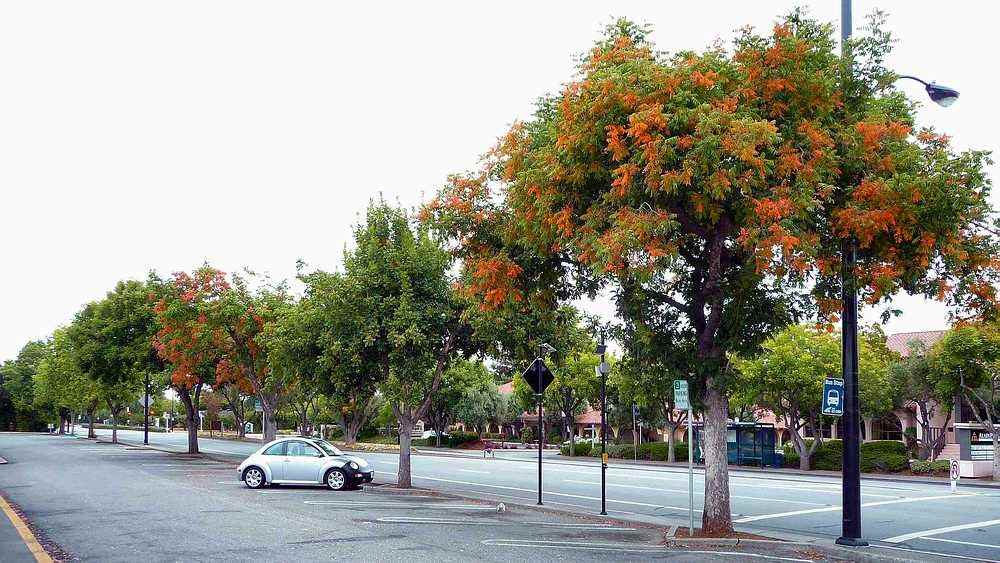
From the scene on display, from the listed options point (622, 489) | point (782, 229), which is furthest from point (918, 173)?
point (622, 489)

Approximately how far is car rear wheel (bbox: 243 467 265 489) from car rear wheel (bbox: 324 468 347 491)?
1761 millimetres

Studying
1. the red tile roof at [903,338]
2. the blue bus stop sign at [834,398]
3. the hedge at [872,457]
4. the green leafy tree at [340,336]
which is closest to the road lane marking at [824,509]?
the blue bus stop sign at [834,398]

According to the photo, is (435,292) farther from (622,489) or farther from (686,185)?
(686,185)

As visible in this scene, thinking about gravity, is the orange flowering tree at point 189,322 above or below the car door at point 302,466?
above

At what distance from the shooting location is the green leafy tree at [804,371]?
129 ft

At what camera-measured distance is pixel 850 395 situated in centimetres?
1398

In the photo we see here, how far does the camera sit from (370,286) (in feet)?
78.9

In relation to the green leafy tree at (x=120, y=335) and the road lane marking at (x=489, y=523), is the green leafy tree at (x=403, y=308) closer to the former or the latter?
the road lane marking at (x=489, y=523)

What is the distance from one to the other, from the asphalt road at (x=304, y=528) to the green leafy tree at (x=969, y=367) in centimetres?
2329

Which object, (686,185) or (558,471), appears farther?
(558,471)

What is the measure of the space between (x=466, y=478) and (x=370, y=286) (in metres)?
10.5

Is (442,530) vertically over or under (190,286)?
under

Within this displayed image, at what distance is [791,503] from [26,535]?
1732cm

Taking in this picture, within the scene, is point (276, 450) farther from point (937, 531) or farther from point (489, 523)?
point (937, 531)
